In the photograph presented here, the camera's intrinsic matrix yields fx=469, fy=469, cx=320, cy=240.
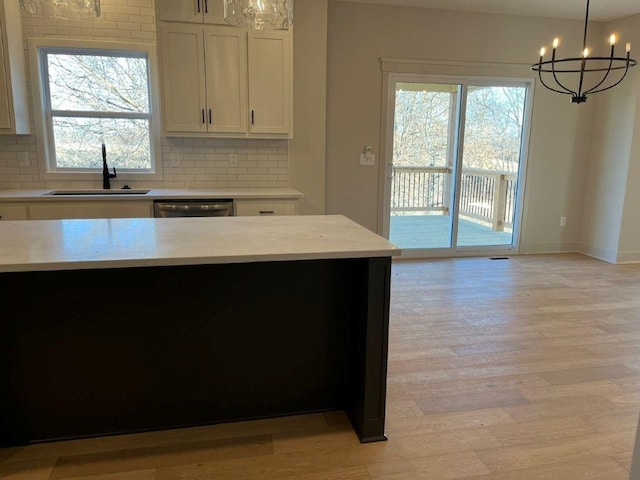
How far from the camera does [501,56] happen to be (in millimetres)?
5191

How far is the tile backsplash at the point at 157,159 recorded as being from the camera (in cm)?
409

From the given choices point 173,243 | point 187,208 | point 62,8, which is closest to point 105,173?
point 187,208

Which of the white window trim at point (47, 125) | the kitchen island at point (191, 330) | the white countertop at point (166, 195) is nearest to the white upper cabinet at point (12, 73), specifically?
the white window trim at point (47, 125)

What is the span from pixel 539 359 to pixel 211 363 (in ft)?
6.59

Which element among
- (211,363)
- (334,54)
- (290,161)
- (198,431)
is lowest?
(198,431)

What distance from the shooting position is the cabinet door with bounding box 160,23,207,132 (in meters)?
3.92

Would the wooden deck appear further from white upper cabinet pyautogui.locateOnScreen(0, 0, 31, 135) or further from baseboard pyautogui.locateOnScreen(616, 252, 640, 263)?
white upper cabinet pyautogui.locateOnScreen(0, 0, 31, 135)

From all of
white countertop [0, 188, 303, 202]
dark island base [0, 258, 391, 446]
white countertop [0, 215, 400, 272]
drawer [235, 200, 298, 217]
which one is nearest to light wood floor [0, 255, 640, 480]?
dark island base [0, 258, 391, 446]

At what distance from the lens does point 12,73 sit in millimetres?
3768

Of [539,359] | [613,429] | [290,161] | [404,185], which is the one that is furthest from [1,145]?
[613,429]

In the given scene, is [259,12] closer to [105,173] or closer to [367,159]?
[105,173]

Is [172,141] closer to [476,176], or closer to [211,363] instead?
[211,363]

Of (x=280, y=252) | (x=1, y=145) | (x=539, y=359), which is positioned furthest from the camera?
(x=1, y=145)

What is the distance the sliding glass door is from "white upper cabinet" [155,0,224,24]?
6.47ft
